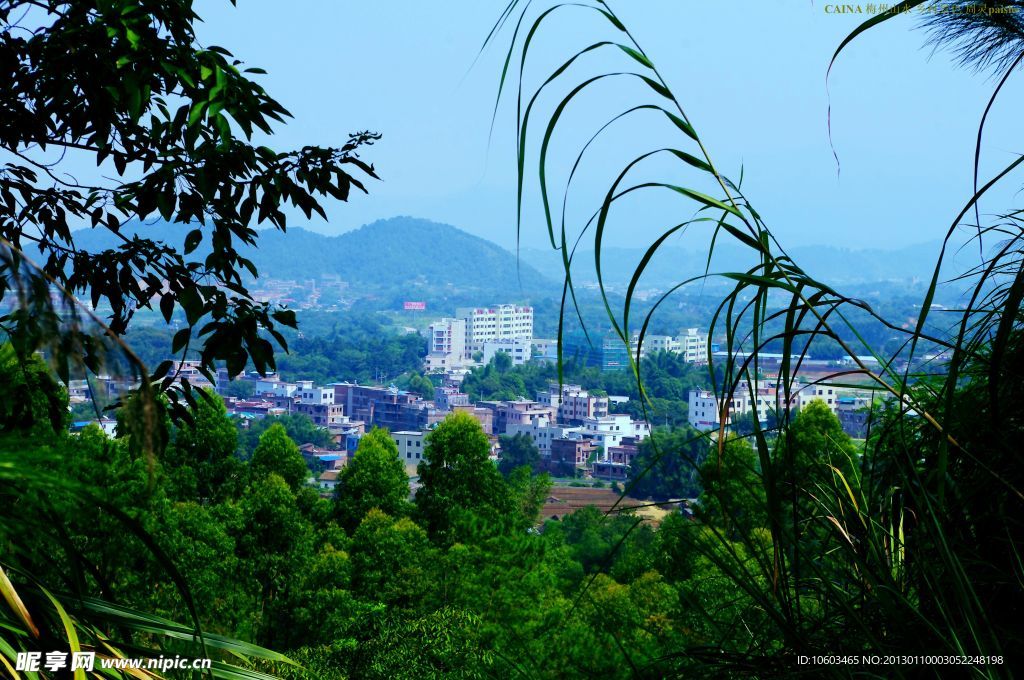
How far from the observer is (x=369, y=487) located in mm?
12664

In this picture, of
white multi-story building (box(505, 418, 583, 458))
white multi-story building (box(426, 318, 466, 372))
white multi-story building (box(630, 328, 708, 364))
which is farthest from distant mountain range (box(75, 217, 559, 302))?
white multi-story building (box(505, 418, 583, 458))

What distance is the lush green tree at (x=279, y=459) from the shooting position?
1234cm

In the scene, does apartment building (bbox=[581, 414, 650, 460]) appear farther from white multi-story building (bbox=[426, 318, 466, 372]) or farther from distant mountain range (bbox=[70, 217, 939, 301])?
distant mountain range (bbox=[70, 217, 939, 301])

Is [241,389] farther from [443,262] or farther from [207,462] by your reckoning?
[443,262]

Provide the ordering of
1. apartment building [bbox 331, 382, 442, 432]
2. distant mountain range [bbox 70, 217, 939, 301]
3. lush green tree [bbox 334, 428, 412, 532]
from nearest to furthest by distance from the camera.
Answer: lush green tree [bbox 334, 428, 412, 532], apartment building [bbox 331, 382, 442, 432], distant mountain range [bbox 70, 217, 939, 301]

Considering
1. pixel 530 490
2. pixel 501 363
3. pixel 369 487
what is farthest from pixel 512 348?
pixel 369 487

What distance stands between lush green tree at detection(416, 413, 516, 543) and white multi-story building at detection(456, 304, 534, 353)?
1793 inches

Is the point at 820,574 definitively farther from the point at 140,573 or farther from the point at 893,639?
the point at 140,573

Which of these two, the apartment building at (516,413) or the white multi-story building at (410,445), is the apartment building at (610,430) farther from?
the white multi-story building at (410,445)

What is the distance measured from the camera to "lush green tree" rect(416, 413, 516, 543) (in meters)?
11.4

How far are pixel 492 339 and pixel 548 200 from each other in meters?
58.4

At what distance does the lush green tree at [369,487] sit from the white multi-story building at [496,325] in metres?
44.3

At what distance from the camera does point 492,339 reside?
59.0 meters

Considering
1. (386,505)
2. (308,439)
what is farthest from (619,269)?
(386,505)
